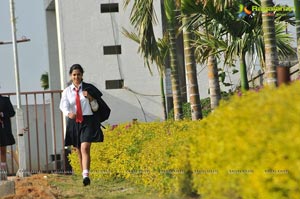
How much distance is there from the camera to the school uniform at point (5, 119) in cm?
1281

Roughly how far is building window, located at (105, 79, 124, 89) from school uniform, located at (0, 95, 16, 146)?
14.8m

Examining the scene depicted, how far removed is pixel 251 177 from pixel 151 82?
23089mm

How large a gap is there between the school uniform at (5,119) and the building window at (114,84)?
1483 centimetres

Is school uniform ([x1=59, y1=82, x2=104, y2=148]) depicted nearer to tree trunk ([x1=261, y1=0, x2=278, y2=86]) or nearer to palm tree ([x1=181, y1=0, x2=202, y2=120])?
tree trunk ([x1=261, y1=0, x2=278, y2=86])

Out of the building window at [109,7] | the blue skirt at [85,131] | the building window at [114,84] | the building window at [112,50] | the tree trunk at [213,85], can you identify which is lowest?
the blue skirt at [85,131]

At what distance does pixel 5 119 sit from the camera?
42.4 ft

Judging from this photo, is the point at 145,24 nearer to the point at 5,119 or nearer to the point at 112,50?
the point at 5,119

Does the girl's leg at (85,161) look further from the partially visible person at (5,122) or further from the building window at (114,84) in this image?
the building window at (114,84)

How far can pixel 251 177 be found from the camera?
183 inches

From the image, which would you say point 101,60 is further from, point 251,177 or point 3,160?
point 251,177

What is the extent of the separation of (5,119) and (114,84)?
15.0 meters

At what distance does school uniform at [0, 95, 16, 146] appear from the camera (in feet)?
42.0

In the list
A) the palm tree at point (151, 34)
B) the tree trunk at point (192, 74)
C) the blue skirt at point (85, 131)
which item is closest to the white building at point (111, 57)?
the palm tree at point (151, 34)

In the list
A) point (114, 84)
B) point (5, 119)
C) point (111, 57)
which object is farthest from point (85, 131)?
point (114, 84)
